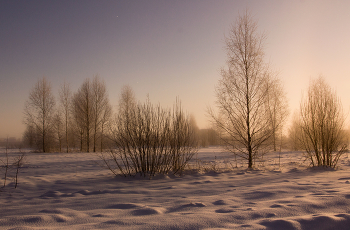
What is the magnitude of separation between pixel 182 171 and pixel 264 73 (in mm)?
4590

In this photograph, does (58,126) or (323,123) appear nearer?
(323,123)

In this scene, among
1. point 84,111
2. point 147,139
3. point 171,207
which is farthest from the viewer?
point 84,111

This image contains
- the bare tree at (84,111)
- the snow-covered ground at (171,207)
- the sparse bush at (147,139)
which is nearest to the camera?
the snow-covered ground at (171,207)

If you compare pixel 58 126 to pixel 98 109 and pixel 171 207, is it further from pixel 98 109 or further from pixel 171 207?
pixel 171 207

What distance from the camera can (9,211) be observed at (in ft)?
9.81

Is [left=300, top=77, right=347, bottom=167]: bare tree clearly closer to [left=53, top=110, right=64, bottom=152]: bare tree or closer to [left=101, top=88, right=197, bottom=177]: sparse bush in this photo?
[left=101, top=88, right=197, bottom=177]: sparse bush

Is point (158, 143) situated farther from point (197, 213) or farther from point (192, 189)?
point (197, 213)

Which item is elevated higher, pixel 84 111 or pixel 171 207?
pixel 84 111

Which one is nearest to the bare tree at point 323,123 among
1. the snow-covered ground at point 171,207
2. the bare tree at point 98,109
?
the snow-covered ground at point 171,207

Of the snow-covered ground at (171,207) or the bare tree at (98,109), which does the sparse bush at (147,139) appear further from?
the bare tree at (98,109)

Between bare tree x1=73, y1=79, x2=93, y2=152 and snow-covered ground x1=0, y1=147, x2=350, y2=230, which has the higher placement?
bare tree x1=73, y1=79, x2=93, y2=152

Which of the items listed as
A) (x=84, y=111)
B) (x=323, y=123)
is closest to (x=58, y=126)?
(x=84, y=111)

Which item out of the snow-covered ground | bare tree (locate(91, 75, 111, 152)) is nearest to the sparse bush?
the snow-covered ground

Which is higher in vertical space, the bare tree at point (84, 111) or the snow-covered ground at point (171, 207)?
the bare tree at point (84, 111)
